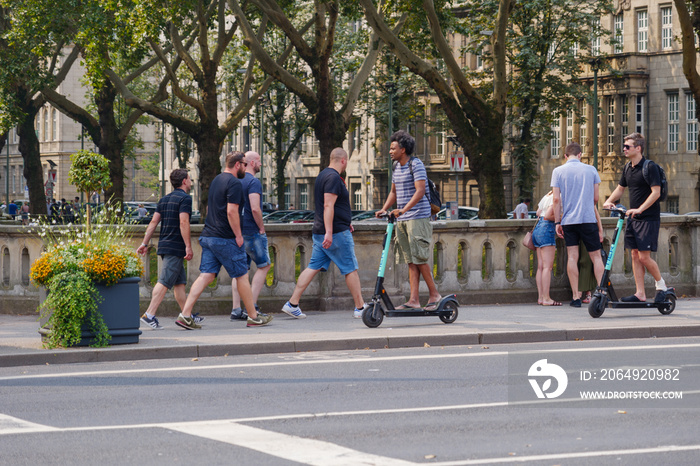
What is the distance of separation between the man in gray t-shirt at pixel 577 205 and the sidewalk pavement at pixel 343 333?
0.84m

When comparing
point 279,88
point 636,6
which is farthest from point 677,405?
point 636,6

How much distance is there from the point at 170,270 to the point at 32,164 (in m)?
28.2

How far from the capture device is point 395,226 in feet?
42.2

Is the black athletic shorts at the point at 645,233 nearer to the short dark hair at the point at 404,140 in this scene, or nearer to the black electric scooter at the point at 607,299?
the black electric scooter at the point at 607,299

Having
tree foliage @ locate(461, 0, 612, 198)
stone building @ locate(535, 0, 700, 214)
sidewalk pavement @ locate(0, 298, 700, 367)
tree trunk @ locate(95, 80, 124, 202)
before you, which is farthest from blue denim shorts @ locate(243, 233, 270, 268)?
stone building @ locate(535, 0, 700, 214)

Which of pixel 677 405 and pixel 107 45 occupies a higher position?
pixel 107 45

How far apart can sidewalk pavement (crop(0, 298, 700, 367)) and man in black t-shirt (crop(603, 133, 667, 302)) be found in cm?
43

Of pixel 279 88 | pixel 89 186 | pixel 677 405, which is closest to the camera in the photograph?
pixel 677 405

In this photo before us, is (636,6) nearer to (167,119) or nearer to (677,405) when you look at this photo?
(167,119)

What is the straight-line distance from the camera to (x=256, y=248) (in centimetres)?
1315

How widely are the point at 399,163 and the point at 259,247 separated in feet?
6.26

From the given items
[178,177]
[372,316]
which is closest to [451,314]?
[372,316]

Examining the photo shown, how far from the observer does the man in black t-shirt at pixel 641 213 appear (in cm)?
1296

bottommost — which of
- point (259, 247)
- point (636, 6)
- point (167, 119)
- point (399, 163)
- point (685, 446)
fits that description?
point (685, 446)
